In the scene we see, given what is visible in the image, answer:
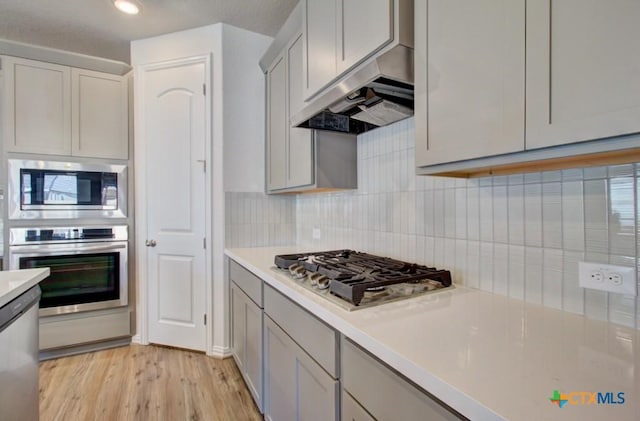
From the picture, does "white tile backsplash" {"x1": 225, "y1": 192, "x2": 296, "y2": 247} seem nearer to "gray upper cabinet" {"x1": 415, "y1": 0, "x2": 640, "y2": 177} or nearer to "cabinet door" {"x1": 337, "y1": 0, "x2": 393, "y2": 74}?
"cabinet door" {"x1": 337, "y1": 0, "x2": 393, "y2": 74}

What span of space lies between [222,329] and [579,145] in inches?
101

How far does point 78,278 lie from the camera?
102 inches

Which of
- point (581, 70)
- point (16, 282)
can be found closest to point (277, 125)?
point (16, 282)

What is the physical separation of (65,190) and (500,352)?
316cm

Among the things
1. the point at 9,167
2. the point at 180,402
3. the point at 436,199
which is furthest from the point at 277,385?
the point at 9,167

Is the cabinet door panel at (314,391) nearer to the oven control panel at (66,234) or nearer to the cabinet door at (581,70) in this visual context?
the cabinet door at (581,70)

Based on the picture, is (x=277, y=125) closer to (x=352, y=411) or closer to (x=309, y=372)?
(x=309, y=372)

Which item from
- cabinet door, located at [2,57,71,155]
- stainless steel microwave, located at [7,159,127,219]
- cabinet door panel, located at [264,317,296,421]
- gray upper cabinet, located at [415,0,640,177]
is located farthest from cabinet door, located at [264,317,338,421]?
cabinet door, located at [2,57,71,155]

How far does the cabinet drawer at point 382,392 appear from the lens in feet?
2.10

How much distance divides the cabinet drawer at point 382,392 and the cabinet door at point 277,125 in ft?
5.01

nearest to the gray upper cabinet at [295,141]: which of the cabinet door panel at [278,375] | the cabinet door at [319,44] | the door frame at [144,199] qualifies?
the cabinet door at [319,44]

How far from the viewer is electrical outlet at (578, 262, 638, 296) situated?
83 centimetres

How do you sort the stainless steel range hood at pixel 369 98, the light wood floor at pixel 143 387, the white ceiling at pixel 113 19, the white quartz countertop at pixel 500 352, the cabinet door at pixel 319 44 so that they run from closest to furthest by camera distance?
the white quartz countertop at pixel 500 352, the stainless steel range hood at pixel 369 98, the cabinet door at pixel 319 44, the light wood floor at pixel 143 387, the white ceiling at pixel 113 19

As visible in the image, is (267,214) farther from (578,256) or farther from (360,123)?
(578,256)
